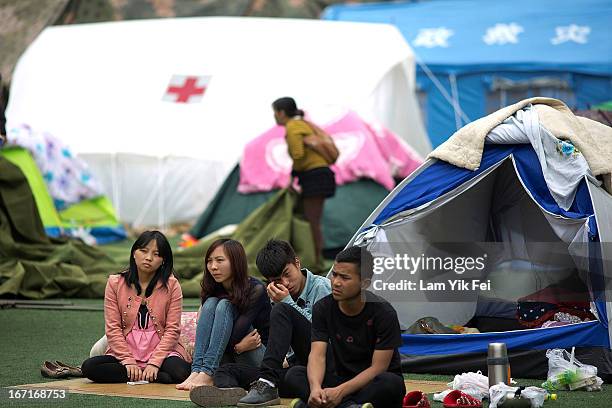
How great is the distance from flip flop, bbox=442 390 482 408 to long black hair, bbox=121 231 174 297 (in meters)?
1.56

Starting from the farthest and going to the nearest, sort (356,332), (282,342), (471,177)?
1. (471,177)
2. (282,342)
3. (356,332)

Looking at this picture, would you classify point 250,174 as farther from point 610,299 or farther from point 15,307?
point 610,299

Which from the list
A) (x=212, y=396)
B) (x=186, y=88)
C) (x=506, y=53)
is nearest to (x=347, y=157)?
(x=186, y=88)

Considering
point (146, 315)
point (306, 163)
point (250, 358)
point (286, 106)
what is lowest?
point (250, 358)

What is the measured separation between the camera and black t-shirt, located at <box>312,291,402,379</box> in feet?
15.4

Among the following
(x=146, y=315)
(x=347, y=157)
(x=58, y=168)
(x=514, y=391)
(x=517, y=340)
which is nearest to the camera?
(x=514, y=391)

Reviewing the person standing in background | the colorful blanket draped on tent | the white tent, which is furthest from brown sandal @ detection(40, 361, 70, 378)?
the white tent

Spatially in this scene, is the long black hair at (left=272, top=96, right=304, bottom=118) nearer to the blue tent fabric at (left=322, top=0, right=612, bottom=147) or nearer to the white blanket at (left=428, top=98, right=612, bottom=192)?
the white blanket at (left=428, top=98, right=612, bottom=192)

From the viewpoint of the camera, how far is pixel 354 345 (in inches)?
188

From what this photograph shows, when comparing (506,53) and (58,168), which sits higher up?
(506,53)

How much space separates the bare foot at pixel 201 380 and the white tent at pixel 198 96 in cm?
895

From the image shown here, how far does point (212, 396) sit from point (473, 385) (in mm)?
1171

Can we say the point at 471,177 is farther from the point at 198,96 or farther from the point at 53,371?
the point at 198,96

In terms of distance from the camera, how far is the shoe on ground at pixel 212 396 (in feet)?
16.2
